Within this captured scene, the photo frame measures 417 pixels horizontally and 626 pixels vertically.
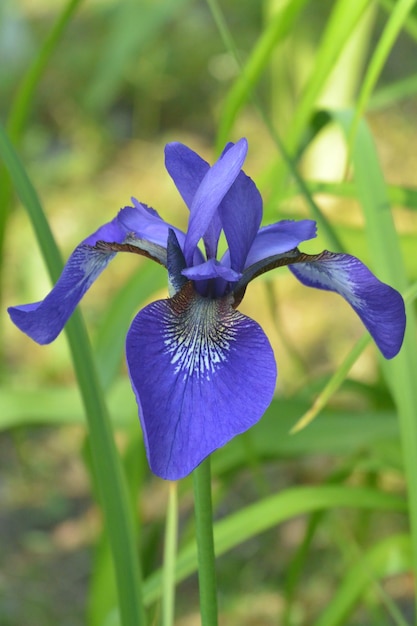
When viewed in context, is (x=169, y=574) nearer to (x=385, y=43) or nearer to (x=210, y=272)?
(x=210, y=272)

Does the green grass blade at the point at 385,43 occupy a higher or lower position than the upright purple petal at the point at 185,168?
higher

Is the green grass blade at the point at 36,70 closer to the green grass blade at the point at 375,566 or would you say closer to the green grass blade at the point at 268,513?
the green grass blade at the point at 268,513

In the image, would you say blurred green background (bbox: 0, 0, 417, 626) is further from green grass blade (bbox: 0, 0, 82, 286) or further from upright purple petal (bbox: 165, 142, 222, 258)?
upright purple petal (bbox: 165, 142, 222, 258)

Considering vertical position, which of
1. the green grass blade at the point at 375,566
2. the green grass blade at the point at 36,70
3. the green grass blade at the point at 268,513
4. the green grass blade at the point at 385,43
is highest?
the green grass blade at the point at 36,70

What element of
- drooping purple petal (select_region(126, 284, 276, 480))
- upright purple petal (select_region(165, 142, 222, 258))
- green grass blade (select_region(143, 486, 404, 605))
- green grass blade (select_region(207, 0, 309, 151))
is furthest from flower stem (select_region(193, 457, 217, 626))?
green grass blade (select_region(207, 0, 309, 151))

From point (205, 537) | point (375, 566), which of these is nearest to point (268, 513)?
point (375, 566)

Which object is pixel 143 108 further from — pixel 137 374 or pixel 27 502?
pixel 137 374

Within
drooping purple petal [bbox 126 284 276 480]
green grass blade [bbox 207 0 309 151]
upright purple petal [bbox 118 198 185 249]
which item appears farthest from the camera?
green grass blade [bbox 207 0 309 151]

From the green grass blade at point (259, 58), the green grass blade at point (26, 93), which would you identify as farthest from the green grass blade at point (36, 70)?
the green grass blade at point (259, 58)
